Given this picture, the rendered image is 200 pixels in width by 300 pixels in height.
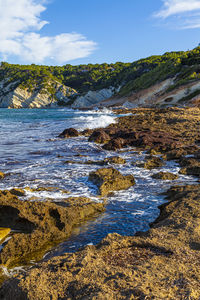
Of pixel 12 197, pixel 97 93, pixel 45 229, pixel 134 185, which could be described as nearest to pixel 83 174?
pixel 134 185

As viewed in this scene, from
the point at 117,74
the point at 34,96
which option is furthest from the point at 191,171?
the point at 117,74

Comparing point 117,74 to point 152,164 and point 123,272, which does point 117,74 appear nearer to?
point 152,164

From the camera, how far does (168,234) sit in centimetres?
463

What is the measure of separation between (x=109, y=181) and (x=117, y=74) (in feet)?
379

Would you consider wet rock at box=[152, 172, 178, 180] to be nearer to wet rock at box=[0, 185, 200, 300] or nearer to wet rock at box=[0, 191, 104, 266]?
wet rock at box=[0, 191, 104, 266]

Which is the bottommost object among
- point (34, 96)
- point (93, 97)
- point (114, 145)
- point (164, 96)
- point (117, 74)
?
point (114, 145)

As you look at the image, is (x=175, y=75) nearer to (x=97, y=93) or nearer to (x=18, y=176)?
(x=97, y=93)

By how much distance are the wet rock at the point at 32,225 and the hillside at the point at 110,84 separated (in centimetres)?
4222

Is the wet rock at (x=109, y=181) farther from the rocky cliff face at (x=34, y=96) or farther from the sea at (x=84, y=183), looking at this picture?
the rocky cliff face at (x=34, y=96)

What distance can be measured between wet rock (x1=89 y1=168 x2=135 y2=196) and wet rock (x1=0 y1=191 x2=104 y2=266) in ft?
6.43

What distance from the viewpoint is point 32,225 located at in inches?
217

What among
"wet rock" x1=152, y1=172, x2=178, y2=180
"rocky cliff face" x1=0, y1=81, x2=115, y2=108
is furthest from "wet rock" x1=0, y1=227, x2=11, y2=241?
"rocky cliff face" x1=0, y1=81, x2=115, y2=108

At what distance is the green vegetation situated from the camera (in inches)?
2422

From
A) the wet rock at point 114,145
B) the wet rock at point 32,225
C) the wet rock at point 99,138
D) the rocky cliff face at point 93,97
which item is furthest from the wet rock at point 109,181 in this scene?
the rocky cliff face at point 93,97
